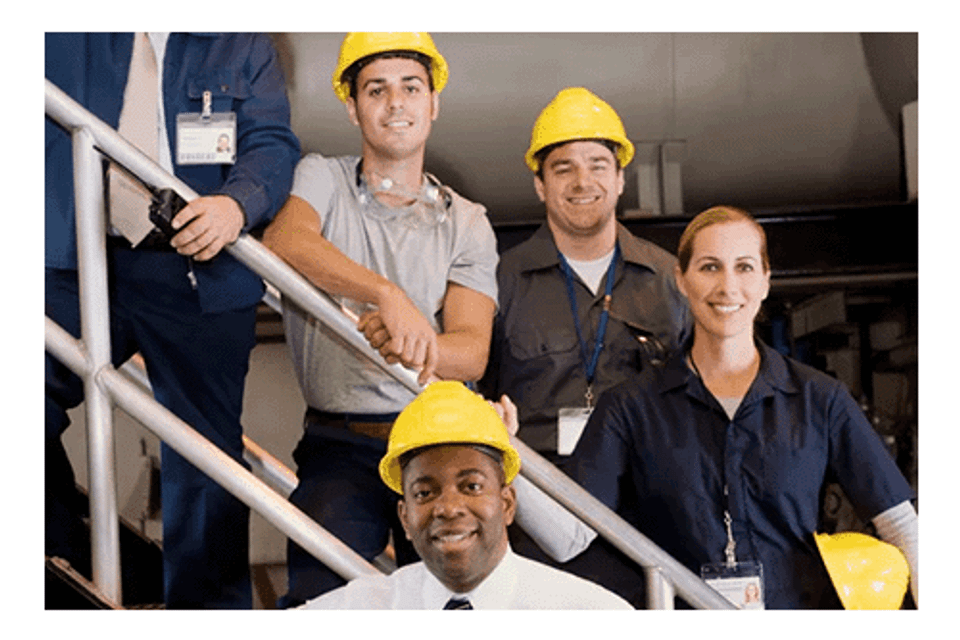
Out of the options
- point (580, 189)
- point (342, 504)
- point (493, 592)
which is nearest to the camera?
point (493, 592)

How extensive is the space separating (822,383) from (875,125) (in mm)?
789

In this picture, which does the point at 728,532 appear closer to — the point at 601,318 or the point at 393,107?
the point at 601,318

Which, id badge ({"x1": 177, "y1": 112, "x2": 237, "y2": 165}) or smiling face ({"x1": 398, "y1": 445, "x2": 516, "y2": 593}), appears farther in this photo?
id badge ({"x1": 177, "y1": 112, "x2": 237, "y2": 165})

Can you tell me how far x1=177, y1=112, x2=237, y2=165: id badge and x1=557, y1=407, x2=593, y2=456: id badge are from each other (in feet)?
4.02

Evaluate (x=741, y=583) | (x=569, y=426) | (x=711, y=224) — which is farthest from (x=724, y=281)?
(x=741, y=583)

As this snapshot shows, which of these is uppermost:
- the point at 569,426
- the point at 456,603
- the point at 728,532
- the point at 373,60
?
the point at 373,60

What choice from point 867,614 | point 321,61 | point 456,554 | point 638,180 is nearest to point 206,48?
point 321,61

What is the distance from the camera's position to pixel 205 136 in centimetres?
367

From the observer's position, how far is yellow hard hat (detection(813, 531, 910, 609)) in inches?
143

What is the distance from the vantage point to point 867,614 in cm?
363

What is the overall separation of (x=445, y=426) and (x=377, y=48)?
112cm

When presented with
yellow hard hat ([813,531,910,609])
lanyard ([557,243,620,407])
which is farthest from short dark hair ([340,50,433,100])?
yellow hard hat ([813,531,910,609])

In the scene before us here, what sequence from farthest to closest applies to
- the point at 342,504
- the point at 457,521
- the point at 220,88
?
the point at 220,88
the point at 342,504
the point at 457,521

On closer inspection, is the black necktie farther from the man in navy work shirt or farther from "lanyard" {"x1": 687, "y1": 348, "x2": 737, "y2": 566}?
"lanyard" {"x1": 687, "y1": 348, "x2": 737, "y2": 566}
